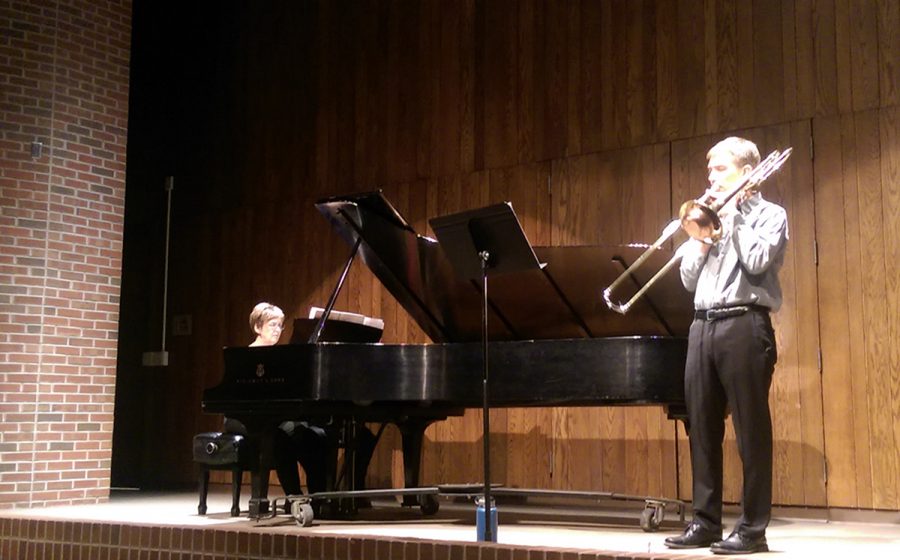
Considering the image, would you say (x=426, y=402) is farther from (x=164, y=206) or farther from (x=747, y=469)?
(x=164, y=206)

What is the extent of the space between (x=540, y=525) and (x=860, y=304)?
218 centimetres

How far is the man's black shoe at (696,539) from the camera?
12.5 ft

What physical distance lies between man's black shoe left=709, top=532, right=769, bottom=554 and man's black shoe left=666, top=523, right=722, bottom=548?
0.11 meters

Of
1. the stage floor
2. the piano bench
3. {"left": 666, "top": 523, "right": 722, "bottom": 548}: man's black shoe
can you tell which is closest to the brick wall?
the stage floor

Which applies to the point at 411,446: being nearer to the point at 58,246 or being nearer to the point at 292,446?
the point at 292,446

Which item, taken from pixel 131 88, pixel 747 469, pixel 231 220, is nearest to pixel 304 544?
pixel 747 469

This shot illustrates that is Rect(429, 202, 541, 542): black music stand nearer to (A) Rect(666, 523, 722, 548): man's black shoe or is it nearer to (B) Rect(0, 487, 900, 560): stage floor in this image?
(B) Rect(0, 487, 900, 560): stage floor

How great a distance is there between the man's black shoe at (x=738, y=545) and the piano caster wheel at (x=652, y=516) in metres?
Answer: 1.06

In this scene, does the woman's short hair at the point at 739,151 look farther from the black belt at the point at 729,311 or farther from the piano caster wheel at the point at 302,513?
the piano caster wheel at the point at 302,513

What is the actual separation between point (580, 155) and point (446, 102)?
1.21 metres

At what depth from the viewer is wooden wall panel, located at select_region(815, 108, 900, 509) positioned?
562cm

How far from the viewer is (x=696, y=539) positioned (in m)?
3.80

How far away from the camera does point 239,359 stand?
5234 mm

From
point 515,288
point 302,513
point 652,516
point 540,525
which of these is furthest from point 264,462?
point 652,516
